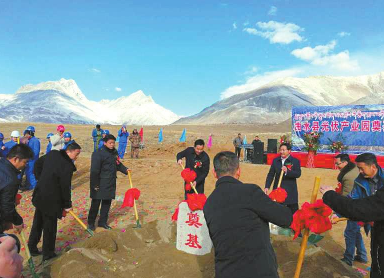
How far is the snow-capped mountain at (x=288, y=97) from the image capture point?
104 m

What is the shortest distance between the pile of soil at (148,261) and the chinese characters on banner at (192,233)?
0.10 m

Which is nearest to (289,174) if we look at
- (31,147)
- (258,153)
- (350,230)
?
(350,230)

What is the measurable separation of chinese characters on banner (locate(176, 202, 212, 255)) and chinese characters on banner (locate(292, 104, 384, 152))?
12283 millimetres

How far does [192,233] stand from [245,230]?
2.38 meters

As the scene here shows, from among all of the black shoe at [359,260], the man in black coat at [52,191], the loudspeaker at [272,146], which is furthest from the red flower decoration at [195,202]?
the loudspeaker at [272,146]

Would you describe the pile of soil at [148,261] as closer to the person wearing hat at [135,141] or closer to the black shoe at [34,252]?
the black shoe at [34,252]

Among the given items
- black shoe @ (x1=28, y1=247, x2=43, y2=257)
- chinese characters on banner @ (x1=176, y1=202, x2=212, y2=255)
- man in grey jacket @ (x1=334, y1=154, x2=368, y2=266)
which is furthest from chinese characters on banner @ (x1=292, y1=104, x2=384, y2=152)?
black shoe @ (x1=28, y1=247, x2=43, y2=257)

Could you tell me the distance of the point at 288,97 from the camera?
11375 cm

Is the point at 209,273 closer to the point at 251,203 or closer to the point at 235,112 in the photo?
the point at 251,203

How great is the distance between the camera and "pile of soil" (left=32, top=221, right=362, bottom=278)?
3629mm

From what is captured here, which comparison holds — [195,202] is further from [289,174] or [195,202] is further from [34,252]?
[34,252]

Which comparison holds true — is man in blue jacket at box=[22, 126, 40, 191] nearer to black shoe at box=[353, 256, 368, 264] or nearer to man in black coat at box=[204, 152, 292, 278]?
man in black coat at box=[204, 152, 292, 278]

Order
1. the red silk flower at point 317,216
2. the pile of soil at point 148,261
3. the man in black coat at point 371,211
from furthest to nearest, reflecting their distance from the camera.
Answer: the pile of soil at point 148,261 → the red silk flower at point 317,216 → the man in black coat at point 371,211

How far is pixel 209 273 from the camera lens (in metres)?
3.77
